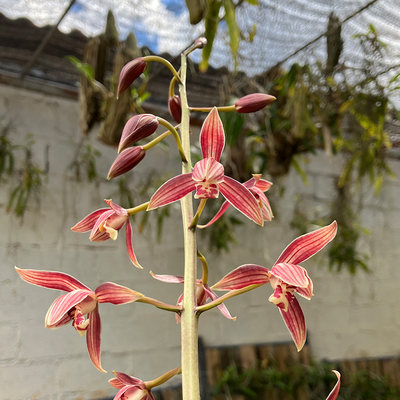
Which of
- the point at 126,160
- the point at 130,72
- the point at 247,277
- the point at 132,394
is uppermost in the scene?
the point at 130,72

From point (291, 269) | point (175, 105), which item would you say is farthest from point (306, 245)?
point (175, 105)

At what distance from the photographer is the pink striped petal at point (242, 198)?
0.45 meters

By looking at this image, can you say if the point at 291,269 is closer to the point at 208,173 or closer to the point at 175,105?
the point at 208,173

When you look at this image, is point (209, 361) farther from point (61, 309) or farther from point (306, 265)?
point (61, 309)

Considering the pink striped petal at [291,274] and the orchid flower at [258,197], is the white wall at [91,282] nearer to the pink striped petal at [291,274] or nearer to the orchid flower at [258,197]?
the orchid flower at [258,197]

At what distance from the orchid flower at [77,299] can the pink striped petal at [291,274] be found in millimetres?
126

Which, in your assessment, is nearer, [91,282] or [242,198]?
[242,198]

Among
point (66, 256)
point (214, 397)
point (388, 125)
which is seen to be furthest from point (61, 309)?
point (388, 125)

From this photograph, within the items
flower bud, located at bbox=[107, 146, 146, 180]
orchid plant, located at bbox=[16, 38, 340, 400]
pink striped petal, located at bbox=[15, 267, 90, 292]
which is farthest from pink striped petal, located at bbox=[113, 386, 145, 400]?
flower bud, located at bbox=[107, 146, 146, 180]

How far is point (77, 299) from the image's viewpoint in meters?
0.42

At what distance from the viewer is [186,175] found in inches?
18.0

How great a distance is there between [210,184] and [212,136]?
55 millimetres

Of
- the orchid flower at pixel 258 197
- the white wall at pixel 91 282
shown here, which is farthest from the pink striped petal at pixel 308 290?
the white wall at pixel 91 282

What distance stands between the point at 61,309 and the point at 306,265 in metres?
2.36
